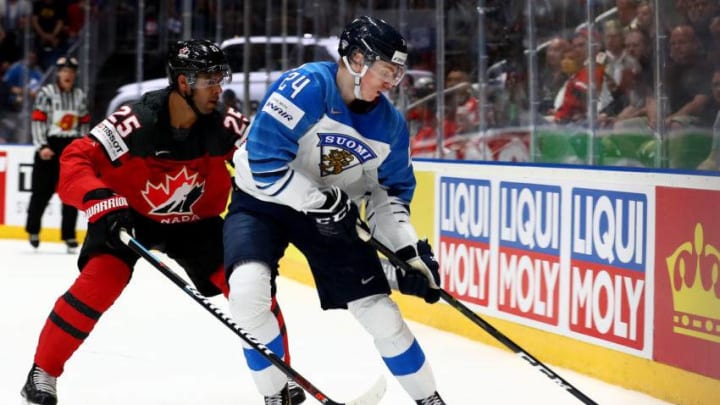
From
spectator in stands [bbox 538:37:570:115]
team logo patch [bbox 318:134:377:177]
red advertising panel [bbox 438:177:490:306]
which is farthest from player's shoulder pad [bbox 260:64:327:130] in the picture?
spectator in stands [bbox 538:37:570:115]

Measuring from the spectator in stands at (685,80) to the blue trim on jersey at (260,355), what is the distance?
208cm

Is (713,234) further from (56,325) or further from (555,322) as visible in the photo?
(56,325)

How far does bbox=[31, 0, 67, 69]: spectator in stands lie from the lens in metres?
11.9

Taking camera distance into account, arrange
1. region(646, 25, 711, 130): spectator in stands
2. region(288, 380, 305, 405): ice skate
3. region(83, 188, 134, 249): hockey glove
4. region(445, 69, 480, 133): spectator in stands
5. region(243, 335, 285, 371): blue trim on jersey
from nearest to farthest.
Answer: region(243, 335, 285, 371): blue trim on jersey, region(83, 188, 134, 249): hockey glove, region(288, 380, 305, 405): ice skate, region(646, 25, 711, 130): spectator in stands, region(445, 69, 480, 133): spectator in stands

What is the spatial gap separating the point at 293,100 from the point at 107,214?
770mm

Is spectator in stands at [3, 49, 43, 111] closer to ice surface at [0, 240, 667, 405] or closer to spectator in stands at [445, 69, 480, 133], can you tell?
ice surface at [0, 240, 667, 405]

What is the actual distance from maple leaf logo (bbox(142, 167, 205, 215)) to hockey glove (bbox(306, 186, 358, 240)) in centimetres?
77

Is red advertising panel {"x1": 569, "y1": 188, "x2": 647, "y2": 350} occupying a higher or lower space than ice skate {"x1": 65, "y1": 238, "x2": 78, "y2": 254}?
higher

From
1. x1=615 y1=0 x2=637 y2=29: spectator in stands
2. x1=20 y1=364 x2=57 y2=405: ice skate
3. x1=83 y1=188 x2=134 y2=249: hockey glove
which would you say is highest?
x1=615 y1=0 x2=637 y2=29: spectator in stands

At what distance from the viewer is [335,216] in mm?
3613

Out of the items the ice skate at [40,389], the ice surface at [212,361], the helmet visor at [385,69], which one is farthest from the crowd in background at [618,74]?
the ice skate at [40,389]

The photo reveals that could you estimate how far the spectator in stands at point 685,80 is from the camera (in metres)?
5.10

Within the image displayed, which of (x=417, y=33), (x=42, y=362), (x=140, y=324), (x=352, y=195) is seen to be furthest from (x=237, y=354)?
(x=417, y=33)

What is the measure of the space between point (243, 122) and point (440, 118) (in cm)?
335
